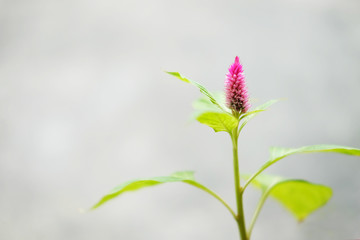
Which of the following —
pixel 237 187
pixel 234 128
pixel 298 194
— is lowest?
pixel 298 194

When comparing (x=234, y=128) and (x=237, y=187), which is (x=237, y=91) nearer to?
(x=234, y=128)

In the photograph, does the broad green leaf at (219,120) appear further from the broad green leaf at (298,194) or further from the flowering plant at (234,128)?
the broad green leaf at (298,194)

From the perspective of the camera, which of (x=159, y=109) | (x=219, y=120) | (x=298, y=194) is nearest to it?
(x=219, y=120)

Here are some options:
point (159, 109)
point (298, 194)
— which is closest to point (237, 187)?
point (298, 194)

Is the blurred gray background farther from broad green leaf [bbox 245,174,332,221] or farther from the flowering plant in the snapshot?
the flowering plant

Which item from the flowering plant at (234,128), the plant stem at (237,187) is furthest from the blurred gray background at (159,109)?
the plant stem at (237,187)

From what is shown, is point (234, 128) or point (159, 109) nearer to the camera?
point (234, 128)

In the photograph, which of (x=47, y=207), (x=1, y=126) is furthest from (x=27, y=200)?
(x=1, y=126)

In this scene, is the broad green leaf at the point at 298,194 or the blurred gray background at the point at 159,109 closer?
the broad green leaf at the point at 298,194
